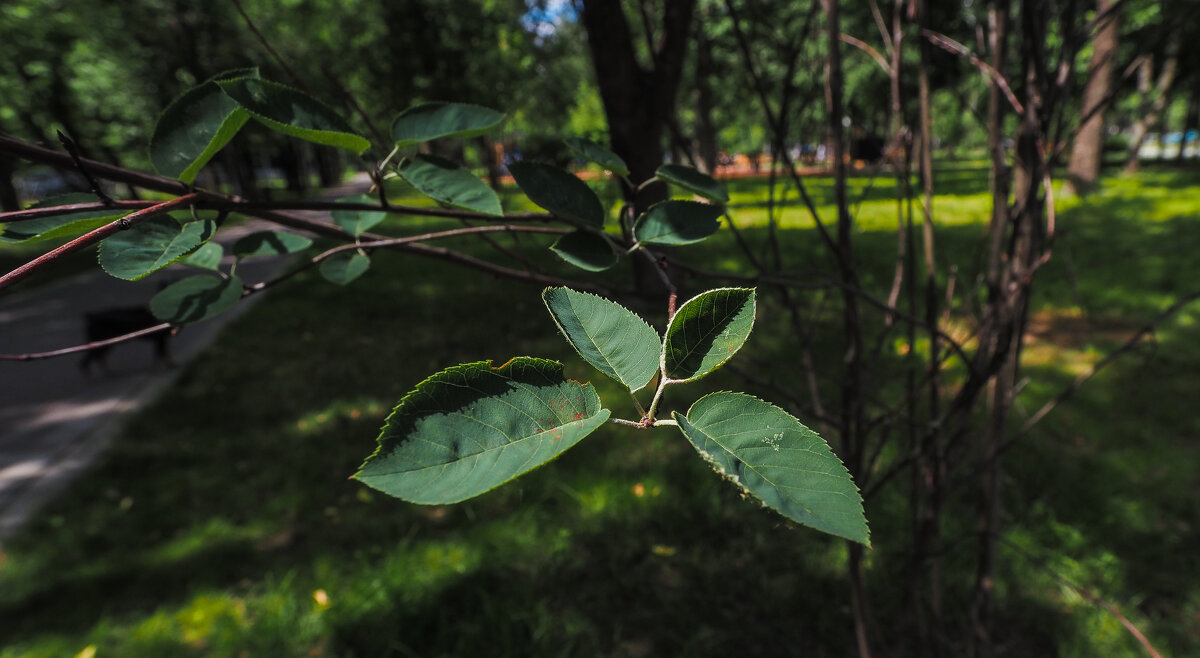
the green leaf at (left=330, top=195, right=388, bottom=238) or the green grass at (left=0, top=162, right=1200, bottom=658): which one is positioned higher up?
the green leaf at (left=330, top=195, right=388, bottom=238)

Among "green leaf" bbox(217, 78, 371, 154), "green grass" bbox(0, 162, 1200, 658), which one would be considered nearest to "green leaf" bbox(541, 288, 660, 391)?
"green leaf" bbox(217, 78, 371, 154)

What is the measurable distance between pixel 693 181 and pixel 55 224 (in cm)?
62

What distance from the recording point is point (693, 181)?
2.37 ft

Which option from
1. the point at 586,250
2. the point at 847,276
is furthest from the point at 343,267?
the point at 847,276

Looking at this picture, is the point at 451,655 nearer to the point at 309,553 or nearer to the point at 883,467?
the point at 309,553

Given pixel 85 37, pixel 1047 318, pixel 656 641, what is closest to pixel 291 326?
pixel 656 641

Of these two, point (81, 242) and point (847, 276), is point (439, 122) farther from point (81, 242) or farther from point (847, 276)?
point (847, 276)

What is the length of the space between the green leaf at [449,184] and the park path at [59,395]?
144 centimetres

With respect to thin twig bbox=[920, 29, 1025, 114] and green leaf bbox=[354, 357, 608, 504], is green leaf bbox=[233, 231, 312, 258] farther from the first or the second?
thin twig bbox=[920, 29, 1025, 114]

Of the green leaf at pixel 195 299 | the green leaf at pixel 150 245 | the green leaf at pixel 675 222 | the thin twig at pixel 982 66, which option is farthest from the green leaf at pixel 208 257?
the thin twig at pixel 982 66

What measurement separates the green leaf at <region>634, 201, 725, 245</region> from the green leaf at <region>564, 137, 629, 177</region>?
0.09 m

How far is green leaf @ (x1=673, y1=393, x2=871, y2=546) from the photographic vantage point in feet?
1.00

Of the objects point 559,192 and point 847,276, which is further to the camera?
point 847,276

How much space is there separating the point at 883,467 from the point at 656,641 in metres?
1.37
